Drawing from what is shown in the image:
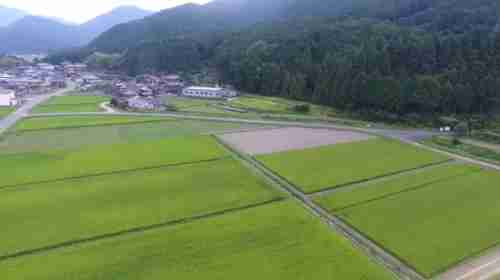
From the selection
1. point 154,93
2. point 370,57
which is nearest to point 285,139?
point 370,57

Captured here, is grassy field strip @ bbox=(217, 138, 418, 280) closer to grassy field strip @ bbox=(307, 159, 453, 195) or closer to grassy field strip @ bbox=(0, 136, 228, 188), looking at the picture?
grassy field strip @ bbox=(307, 159, 453, 195)

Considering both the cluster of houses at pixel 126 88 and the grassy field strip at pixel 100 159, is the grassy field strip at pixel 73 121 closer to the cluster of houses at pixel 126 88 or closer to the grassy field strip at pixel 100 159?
the cluster of houses at pixel 126 88

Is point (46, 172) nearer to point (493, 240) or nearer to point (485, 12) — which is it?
point (493, 240)

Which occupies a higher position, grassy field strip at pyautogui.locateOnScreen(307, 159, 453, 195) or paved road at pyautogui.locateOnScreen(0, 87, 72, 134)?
paved road at pyautogui.locateOnScreen(0, 87, 72, 134)

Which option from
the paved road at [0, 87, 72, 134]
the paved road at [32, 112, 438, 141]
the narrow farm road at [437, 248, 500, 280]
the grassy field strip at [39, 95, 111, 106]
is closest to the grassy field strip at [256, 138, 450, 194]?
the paved road at [32, 112, 438, 141]

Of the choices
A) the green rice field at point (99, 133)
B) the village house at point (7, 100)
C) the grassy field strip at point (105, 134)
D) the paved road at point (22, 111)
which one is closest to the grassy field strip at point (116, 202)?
the grassy field strip at point (105, 134)
